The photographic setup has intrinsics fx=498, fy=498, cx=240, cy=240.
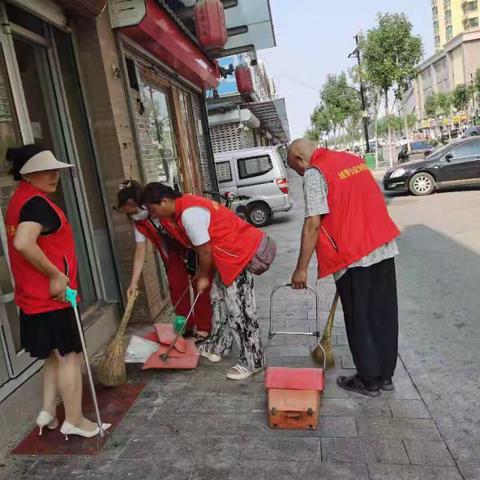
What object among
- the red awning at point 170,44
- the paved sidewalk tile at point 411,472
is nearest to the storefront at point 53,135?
the red awning at point 170,44

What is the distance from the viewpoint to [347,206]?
3.09 meters

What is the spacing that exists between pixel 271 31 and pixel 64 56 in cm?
652

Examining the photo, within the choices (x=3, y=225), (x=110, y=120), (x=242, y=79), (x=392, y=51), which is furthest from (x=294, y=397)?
(x=392, y=51)

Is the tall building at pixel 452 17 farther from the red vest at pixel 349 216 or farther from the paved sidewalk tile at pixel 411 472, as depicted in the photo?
the paved sidewalk tile at pixel 411 472

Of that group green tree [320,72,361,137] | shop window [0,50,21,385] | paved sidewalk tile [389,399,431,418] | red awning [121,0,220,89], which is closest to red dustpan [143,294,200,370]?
shop window [0,50,21,385]

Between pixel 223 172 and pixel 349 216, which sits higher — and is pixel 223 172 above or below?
above

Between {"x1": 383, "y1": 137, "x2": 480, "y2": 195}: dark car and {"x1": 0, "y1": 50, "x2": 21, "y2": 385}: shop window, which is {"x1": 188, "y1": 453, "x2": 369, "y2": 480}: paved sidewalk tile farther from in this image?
{"x1": 383, "y1": 137, "x2": 480, "y2": 195}: dark car

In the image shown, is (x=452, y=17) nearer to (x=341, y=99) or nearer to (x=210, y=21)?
(x=341, y=99)

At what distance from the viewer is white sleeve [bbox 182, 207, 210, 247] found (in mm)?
3301

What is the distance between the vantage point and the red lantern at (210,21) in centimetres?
677

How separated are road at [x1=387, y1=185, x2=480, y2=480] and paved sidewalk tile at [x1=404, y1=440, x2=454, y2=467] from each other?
0.17 feet

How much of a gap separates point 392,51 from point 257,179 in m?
15.3

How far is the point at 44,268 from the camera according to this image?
2.54 metres

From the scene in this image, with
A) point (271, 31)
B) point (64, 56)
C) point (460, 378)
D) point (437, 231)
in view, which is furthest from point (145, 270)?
point (271, 31)
